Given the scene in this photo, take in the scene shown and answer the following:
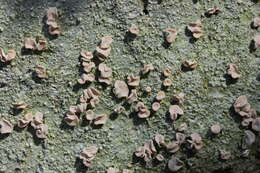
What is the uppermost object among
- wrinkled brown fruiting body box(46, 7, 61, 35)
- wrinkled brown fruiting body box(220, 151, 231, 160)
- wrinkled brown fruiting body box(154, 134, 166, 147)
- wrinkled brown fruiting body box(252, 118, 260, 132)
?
wrinkled brown fruiting body box(46, 7, 61, 35)

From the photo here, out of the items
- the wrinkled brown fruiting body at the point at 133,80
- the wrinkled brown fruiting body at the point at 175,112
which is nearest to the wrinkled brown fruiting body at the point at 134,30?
the wrinkled brown fruiting body at the point at 133,80

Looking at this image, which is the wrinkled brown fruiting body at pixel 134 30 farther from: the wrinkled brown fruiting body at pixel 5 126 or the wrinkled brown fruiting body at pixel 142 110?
the wrinkled brown fruiting body at pixel 5 126

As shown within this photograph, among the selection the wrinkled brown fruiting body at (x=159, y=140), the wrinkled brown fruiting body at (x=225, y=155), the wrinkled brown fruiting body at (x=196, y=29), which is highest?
the wrinkled brown fruiting body at (x=196, y=29)

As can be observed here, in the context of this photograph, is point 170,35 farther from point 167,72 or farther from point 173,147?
point 173,147

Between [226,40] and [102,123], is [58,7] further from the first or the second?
[226,40]

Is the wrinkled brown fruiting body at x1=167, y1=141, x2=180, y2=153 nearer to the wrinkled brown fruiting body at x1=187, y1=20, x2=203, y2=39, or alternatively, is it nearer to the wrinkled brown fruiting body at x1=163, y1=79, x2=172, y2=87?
the wrinkled brown fruiting body at x1=163, y1=79, x2=172, y2=87

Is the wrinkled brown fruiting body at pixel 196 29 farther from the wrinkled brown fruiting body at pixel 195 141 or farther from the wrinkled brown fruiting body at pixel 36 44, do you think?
the wrinkled brown fruiting body at pixel 36 44

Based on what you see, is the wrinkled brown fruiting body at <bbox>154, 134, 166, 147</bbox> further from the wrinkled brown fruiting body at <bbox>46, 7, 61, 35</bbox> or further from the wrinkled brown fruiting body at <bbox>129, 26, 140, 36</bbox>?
the wrinkled brown fruiting body at <bbox>46, 7, 61, 35</bbox>

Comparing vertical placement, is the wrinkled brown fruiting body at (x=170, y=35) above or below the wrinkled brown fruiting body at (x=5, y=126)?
above

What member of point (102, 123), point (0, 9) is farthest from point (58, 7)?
point (102, 123)

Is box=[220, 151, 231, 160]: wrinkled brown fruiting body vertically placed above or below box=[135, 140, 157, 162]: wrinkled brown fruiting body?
above

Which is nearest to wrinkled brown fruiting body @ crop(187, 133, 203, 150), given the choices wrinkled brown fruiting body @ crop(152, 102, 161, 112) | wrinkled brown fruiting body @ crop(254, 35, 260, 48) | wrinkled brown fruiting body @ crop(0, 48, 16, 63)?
wrinkled brown fruiting body @ crop(152, 102, 161, 112)
